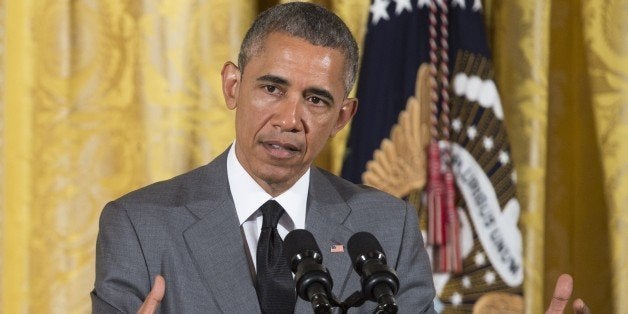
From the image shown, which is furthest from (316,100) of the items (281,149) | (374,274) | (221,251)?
(374,274)

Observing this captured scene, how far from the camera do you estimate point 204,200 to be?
1974mm

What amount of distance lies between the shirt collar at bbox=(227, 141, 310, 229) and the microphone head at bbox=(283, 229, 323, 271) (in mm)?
510

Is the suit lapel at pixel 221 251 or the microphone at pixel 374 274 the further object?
the suit lapel at pixel 221 251

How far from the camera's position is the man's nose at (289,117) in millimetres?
1885

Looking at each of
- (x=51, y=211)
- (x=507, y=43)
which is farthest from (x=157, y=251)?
(x=507, y=43)

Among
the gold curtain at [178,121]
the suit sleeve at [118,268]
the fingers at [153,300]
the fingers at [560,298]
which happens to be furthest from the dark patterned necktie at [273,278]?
the gold curtain at [178,121]

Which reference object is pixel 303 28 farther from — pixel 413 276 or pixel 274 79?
pixel 413 276

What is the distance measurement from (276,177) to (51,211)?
1.16 m

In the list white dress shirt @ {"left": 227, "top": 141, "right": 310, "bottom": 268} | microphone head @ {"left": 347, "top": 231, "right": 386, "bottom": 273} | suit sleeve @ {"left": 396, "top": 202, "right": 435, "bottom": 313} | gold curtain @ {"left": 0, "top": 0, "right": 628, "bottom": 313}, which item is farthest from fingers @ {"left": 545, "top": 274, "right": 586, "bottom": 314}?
gold curtain @ {"left": 0, "top": 0, "right": 628, "bottom": 313}

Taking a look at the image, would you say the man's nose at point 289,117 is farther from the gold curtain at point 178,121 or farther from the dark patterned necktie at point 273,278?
the gold curtain at point 178,121

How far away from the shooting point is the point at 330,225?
2.02 m

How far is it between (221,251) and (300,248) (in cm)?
50

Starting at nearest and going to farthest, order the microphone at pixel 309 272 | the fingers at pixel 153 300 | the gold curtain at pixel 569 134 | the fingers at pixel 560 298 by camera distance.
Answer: the microphone at pixel 309 272, the fingers at pixel 153 300, the fingers at pixel 560 298, the gold curtain at pixel 569 134

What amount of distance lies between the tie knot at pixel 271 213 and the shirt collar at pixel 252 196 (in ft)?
0.06
